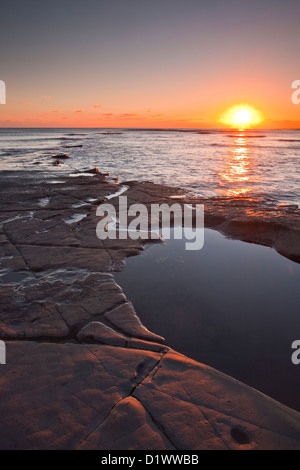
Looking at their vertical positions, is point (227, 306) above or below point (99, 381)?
above

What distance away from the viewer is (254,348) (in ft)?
9.62

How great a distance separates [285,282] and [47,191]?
332 inches

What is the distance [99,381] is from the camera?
2.38 meters

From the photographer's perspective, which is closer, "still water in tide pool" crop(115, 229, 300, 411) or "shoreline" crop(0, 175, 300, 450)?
"shoreline" crop(0, 175, 300, 450)

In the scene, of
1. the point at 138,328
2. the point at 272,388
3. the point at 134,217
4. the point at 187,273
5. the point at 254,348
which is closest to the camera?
the point at 272,388

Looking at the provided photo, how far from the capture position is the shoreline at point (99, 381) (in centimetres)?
195

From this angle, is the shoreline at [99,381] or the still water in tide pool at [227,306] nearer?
the shoreline at [99,381]

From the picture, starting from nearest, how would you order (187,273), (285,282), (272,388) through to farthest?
(272,388) < (285,282) < (187,273)

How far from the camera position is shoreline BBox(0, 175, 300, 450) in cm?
195

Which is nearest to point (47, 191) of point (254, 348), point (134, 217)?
point (134, 217)

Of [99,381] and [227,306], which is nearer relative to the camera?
[99,381]

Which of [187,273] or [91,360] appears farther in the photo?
[187,273]
